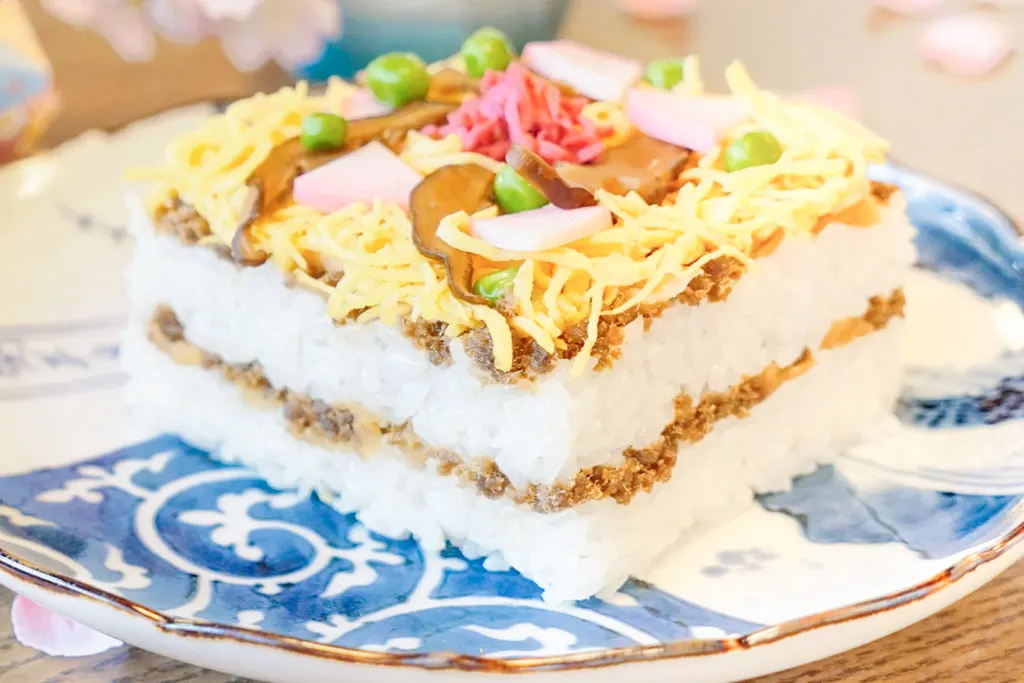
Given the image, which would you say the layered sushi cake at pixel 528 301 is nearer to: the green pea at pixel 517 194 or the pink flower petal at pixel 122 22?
the green pea at pixel 517 194

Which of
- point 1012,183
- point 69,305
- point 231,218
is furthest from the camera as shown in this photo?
point 1012,183

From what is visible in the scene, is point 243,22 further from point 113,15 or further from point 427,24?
point 427,24

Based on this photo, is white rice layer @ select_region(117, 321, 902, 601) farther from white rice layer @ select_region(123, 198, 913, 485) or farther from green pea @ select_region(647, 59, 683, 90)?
green pea @ select_region(647, 59, 683, 90)

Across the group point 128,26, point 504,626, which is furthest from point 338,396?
point 128,26

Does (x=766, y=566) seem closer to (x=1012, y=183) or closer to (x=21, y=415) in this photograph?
(x=21, y=415)

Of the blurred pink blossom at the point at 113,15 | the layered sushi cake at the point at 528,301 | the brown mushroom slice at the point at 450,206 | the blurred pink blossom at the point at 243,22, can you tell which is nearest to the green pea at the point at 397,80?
the layered sushi cake at the point at 528,301

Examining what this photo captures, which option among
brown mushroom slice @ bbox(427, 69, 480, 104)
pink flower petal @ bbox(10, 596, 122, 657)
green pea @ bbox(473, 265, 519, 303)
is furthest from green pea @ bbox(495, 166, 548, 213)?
pink flower petal @ bbox(10, 596, 122, 657)
